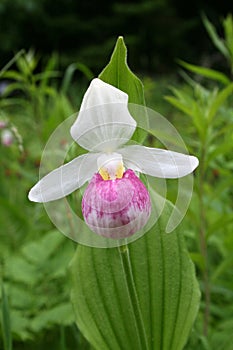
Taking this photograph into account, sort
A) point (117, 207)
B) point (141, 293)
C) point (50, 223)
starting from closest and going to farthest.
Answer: point (117, 207)
point (141, 293)
point (50, 223)

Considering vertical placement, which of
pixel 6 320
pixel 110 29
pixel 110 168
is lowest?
pixel 6 320

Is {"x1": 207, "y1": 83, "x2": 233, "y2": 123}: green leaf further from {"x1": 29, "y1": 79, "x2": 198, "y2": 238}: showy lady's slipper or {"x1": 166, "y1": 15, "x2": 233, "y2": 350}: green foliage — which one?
{"x1": 29, "y1": 79, "x2": 198, "y2": 238}: showy lady's slipper

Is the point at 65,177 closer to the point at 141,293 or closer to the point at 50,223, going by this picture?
the point at 141,293

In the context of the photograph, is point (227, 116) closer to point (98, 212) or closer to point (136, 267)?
point (136, 267)

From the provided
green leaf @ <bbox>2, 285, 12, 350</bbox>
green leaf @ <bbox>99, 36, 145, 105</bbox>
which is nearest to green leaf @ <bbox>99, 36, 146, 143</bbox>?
green leaf @ <bbox>99, 36, 145, 105</bbox>

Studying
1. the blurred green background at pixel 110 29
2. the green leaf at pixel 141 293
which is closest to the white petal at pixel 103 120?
the green leaf at pixel 141 293

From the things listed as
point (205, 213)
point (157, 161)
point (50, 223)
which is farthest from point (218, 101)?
point (50, 223)

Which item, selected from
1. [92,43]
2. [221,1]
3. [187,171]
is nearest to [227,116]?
[187,171]
